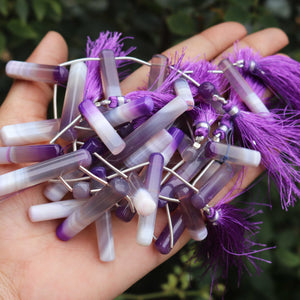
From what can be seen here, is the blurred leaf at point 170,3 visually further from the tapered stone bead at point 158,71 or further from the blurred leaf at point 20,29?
the blurred leaf at point 20,29

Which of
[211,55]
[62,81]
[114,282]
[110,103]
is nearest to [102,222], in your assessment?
[114,282]

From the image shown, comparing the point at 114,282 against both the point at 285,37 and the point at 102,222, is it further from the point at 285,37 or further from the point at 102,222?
the point at 285,37

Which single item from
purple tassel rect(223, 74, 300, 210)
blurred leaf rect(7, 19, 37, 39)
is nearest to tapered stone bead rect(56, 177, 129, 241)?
purple tassel rect(223, 74, 300, 210)

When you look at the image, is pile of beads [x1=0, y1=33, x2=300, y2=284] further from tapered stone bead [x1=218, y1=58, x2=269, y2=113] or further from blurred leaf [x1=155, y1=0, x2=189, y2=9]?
blurred leaf [x1=155, y1=0, x2=189, y2=9]

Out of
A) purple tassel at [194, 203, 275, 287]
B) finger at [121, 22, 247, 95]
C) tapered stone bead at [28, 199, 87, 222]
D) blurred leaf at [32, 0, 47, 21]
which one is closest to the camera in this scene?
tapered stone bead at [28, 199, 87, 222]

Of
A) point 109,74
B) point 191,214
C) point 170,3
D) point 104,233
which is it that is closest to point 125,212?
point 104,233

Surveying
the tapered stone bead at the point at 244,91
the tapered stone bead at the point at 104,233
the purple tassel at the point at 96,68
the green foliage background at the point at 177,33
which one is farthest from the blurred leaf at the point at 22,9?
the tapered stone bead at the point at 244,91

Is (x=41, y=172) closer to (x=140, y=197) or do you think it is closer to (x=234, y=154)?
(x=140, y=197)
